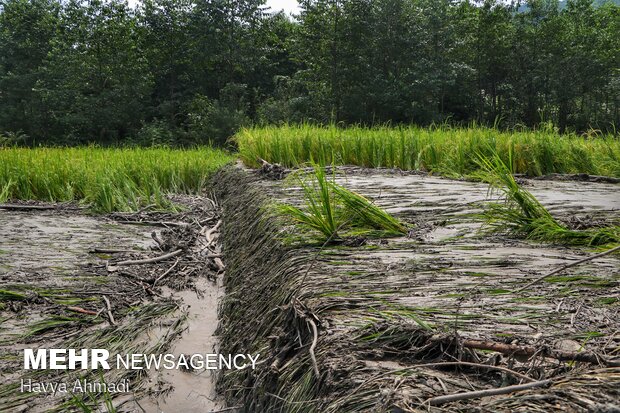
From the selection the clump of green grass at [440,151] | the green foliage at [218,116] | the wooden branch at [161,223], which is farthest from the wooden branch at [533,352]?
the green foliage at [218,116]

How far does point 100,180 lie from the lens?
19.6 feet

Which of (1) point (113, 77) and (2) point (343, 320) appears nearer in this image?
(2) point (343, 320)

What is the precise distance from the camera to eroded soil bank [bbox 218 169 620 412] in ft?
4.19

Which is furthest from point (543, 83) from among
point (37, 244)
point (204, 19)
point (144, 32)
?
point (37, 244)

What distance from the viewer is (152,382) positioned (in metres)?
2.47

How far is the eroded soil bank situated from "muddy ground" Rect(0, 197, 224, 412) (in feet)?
0.77

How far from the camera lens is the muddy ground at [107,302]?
92.8 inches

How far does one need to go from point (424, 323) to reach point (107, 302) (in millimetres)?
2053

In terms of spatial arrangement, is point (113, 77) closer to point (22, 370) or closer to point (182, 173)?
point (182, 173)

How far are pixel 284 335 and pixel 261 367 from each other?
0.48 feet

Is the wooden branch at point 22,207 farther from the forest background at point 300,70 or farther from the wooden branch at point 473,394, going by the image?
the forest background at point 300,70

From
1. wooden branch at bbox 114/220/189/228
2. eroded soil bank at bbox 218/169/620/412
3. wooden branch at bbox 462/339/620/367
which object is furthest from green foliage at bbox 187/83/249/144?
wooden branch at bbox 462/339/620/367

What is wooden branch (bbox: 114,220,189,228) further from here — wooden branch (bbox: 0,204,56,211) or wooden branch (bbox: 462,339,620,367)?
wooden branch (bbox: 462,339,620,367)

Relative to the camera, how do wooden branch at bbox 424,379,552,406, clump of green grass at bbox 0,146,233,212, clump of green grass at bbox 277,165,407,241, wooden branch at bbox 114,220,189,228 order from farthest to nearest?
1. clump of green grass at bbox 0,146,233,212
2. wooden branch at bbox 114,220,189,228
3. clump of green grass at bbox 277,165,407,241
4. wooden branch at bbox 424,379,552,406
